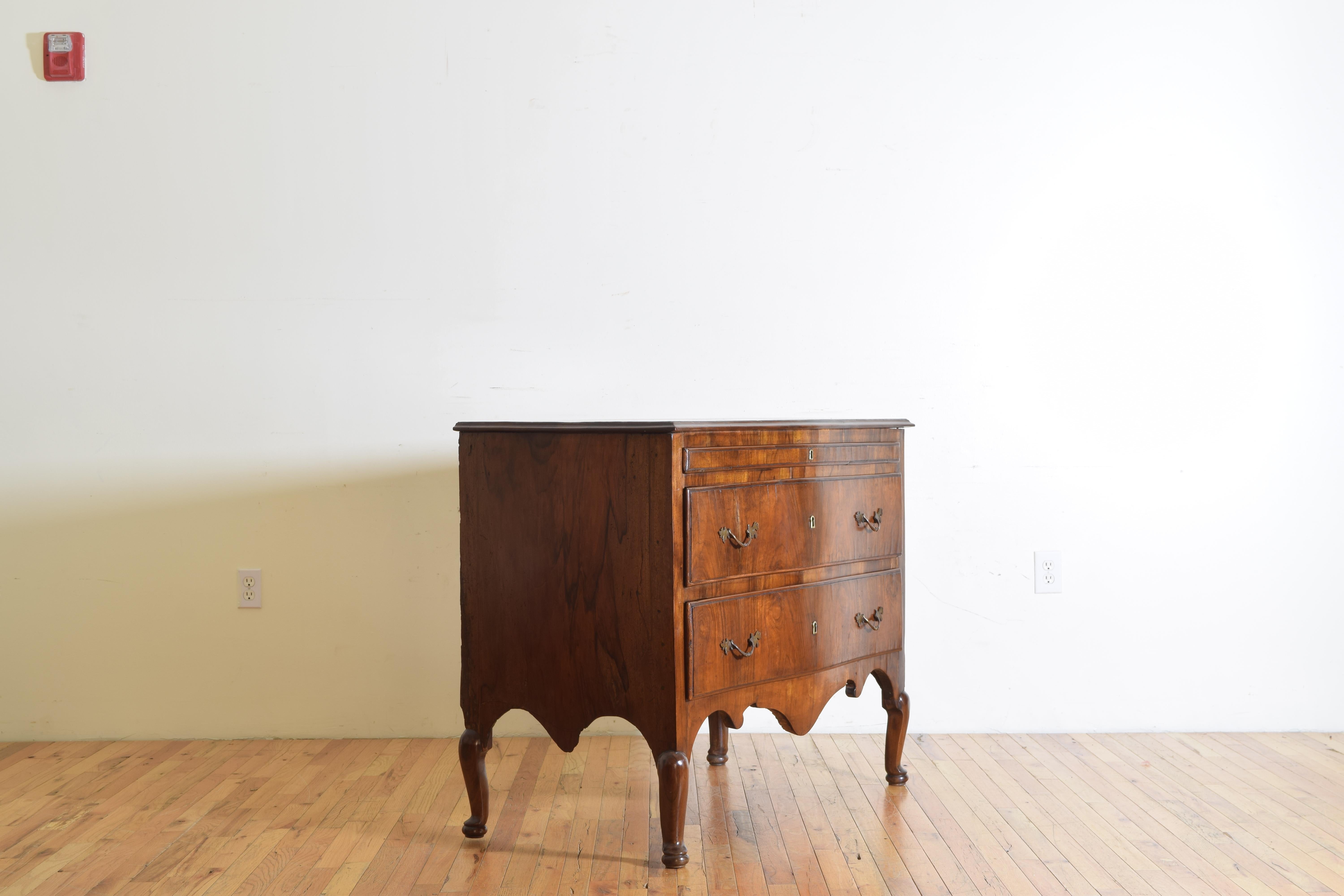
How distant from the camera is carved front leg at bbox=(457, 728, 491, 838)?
6.32 ft

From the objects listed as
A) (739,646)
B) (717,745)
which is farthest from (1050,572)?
(739,646)

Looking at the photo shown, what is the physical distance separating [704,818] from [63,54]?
2.46 metres

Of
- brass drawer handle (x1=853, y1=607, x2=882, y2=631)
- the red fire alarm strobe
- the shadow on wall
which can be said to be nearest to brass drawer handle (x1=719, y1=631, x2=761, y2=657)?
brass drawer handle (x1=853, y1=607, x2=882, y2=631)

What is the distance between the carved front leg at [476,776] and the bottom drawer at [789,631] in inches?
18.6

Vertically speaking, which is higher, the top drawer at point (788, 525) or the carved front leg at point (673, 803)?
the top drawer at point (788, 525)

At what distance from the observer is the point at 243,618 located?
257 centimetres

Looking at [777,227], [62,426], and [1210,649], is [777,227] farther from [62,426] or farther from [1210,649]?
[62,426]

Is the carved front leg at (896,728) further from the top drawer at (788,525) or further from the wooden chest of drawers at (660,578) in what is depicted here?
the top drawer at (788,525)

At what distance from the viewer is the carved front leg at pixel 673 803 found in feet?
5.78

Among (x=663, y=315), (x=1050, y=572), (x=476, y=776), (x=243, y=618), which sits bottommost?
(x=476, y=776)

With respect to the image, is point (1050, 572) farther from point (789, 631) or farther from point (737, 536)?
point (737, 536)

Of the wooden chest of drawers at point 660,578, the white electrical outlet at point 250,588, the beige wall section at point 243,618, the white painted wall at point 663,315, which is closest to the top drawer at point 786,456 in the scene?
the wooden chest of drawers at point 660,578

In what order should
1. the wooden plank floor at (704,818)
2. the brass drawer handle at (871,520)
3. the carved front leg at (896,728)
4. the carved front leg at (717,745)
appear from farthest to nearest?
1. the carved front leg at (717,745)
2. the carved front leg at (896,728)
3. the brass drawer handle at (871,520)
4. the wooden plank floor at (704,818)

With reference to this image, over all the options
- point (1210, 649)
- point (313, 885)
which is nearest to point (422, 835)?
point (313, 885)
